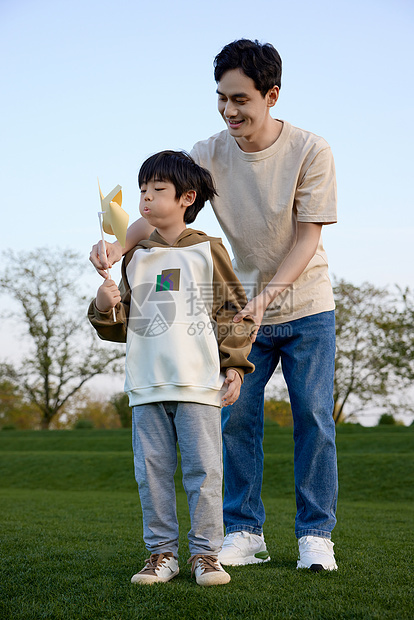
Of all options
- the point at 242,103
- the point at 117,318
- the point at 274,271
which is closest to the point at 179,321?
the point at 117,318

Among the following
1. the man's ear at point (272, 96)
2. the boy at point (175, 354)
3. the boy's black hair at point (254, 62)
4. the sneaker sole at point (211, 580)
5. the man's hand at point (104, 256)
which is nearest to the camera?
the sneaker sole at point (211, 580)

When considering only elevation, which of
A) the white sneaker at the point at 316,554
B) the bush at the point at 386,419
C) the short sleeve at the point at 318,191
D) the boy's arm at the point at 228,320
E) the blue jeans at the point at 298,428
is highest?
the short sleeve at the point at 318,191

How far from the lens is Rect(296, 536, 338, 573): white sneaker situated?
2609 millimetres

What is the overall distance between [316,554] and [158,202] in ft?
5.63

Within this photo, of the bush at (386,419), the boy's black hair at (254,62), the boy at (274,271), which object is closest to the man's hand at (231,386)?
the boy at (274,271)

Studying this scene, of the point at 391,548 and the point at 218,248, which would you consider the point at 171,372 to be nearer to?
Answer: the point at 218,248

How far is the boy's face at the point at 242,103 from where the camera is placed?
2.69m

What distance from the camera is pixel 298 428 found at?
2.94m

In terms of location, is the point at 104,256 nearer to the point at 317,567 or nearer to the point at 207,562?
the point at 207,562

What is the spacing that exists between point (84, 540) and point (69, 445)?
39.5ft

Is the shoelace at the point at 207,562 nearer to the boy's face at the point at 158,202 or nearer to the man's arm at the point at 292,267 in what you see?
the man's arm at the point at 292,267

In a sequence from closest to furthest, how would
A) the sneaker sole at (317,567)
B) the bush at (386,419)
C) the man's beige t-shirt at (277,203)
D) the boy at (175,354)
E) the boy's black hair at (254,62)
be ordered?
1. the boy at (175,354)
2. the sneaker sole at (317,567)
3. the boy's black hair at (254,62)
4. the man's beige t-shirt at (277,203)
5. the bush at (386,419)

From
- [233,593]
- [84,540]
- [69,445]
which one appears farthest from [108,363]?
[233,593]

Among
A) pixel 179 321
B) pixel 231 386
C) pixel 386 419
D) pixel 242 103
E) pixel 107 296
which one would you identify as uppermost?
pixel 242 103
